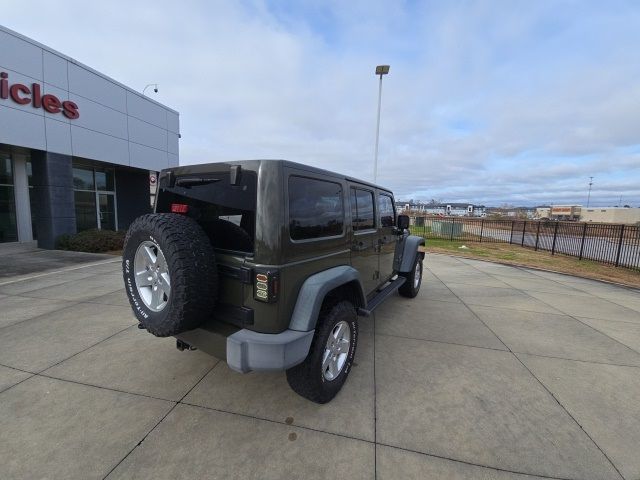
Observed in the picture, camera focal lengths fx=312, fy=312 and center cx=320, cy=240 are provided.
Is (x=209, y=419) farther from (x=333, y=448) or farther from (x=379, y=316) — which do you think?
(x=379, y=316)

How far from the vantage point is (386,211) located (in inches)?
178

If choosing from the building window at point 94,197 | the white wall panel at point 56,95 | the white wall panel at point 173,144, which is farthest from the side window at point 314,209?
the white wall panel at point 173,144

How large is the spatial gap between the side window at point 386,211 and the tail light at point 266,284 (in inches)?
92.0

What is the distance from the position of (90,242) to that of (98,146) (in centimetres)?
411

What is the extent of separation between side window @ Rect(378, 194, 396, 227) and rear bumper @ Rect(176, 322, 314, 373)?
93.3 inches

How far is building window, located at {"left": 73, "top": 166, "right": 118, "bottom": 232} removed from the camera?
524 inches

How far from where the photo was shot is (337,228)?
2.94 metres

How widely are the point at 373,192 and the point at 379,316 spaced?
1940 millimetres

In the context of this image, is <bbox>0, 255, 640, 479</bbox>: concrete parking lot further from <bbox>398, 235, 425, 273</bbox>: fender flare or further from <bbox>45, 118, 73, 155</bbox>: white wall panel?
<bbox>45, 118, 73, 155</bbox>: white wall panel

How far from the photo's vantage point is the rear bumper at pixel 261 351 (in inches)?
83.5

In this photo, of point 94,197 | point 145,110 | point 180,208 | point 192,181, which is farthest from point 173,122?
point 180,208

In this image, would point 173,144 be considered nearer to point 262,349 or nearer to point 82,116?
point 82,116

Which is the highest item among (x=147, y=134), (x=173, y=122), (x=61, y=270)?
(x=173, y=122)

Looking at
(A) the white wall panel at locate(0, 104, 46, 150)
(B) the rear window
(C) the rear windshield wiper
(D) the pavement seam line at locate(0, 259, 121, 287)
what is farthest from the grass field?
(A) the white wall panel at locate(0, 104, 46, 150)
